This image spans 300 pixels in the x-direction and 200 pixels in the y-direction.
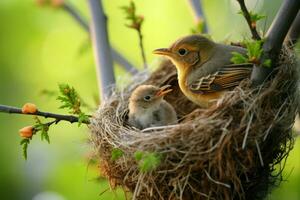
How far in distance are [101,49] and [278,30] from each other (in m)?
1.99

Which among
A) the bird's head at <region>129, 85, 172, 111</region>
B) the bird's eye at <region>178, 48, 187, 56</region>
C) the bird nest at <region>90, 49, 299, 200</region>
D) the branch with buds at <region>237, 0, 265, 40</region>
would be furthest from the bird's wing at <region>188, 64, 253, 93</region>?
the branch with buds at <region>237, 0, 265, 40</region>

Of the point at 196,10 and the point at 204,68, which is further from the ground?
the point at 196,10

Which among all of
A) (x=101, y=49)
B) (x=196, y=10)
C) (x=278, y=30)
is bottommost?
(x=278, y=30)

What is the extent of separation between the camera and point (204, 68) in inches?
181

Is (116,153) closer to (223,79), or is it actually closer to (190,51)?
(223,79)

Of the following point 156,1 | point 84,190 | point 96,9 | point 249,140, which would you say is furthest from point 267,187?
point 156,1

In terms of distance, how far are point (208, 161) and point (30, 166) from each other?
4.45 metres

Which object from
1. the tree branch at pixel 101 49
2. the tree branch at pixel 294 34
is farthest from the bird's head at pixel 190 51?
the tree branch at pixel 294 34

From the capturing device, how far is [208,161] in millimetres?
3783

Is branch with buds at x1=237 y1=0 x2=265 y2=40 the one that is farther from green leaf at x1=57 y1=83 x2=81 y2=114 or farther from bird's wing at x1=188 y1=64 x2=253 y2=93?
green leaf at x1=57 y1=83 x2=81 y2=114

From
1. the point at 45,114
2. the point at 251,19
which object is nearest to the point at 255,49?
the point at 251,19

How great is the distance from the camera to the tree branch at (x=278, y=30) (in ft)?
10.6

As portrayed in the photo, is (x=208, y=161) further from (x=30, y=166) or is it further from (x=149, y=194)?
(x=30, y=166)

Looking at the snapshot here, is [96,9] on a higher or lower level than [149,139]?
higher
